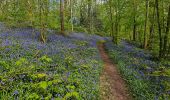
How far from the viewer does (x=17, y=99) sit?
740 centimetres

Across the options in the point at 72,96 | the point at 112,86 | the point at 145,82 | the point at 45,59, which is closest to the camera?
the point at 72,96

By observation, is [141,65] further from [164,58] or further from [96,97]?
[96,97]

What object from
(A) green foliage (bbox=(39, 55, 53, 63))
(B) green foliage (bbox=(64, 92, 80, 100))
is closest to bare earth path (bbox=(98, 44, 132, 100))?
(B) green foliage (bbox=(64, 92, 80, 100))

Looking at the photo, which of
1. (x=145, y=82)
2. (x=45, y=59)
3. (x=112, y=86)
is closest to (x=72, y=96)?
(x=45, y=59)

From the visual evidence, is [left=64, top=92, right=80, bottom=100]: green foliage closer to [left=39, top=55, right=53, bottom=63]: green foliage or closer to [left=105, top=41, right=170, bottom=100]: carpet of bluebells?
[left=105, top=41, right=170, bottom=100]: carpet of bluebells

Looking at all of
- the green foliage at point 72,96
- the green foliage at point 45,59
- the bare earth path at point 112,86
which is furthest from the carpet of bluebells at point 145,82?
the green foliage at point 45,59

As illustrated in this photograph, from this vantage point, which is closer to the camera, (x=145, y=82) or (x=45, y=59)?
(x=45, y=59)

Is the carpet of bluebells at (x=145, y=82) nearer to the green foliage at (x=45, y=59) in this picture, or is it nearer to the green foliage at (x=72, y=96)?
the green foliage at (x=72, y=96)

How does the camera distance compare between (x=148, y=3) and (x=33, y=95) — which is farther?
(x=148, y=3)

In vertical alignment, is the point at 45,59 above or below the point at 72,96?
above

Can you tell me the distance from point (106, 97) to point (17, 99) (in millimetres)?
5538

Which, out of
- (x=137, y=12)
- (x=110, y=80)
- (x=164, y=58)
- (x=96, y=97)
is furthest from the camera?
(x=137, y=12)

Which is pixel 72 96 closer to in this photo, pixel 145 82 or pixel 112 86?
pixel 112 86

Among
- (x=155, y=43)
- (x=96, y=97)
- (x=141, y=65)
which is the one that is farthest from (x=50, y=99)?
(x=155, y=43)
